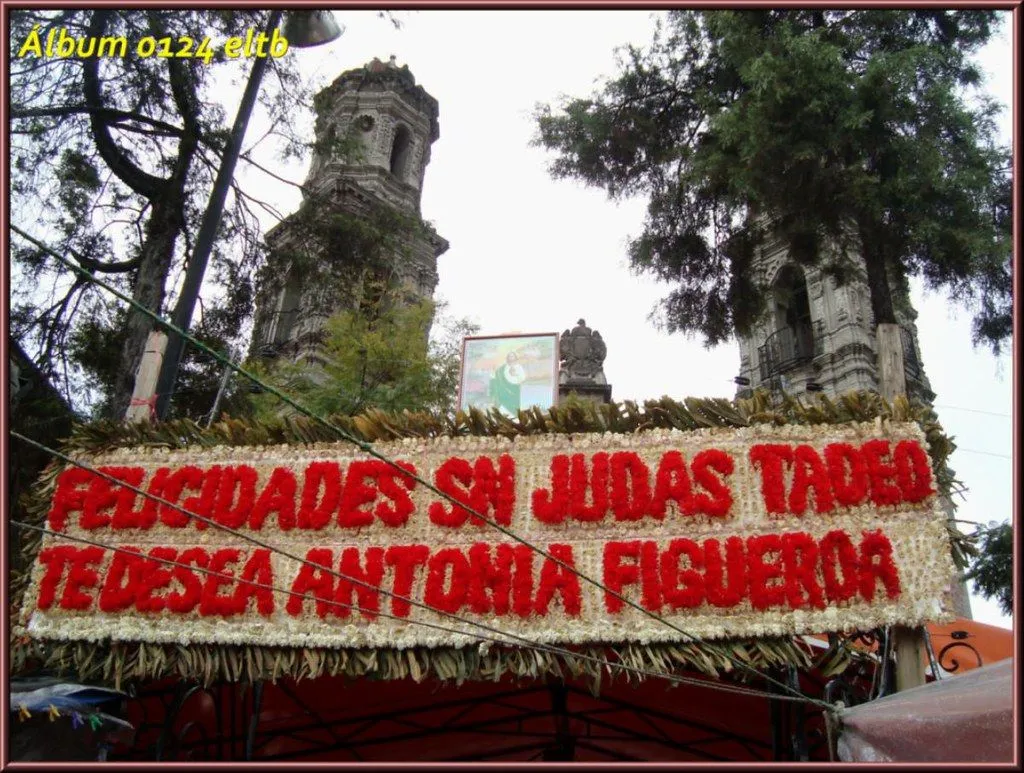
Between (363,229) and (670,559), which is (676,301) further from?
(670,559)

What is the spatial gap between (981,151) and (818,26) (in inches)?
108

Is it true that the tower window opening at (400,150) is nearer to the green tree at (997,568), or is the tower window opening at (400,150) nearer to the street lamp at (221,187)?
the street lamp at (221,187)

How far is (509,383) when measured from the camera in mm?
8672

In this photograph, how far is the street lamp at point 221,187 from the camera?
23.2 ft

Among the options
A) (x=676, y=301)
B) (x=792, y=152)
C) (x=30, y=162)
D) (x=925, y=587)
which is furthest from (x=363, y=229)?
(x=925, y=587)

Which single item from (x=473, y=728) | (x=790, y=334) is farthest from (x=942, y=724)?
(x=790, y=334)

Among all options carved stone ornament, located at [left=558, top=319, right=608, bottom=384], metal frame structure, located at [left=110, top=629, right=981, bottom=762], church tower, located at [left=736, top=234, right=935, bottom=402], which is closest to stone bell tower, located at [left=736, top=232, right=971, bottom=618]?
church tower, located at [left=736, top=234, right=935, bottom=402]

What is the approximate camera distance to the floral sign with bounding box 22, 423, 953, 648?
14.6ft

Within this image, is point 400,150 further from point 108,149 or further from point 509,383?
point 509,383

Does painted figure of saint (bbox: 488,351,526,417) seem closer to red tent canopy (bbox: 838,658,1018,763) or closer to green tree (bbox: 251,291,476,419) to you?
red tent canopy (bbox: 838,658,1018,763)

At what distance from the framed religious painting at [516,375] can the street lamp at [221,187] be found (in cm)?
305

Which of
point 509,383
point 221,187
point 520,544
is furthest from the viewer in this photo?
point 509,383

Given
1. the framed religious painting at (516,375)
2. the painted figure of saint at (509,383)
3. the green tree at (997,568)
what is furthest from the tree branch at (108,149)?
the green tree at (997,568)

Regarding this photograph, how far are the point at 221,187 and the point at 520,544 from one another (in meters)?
5.67
